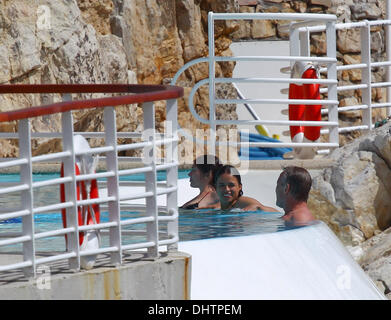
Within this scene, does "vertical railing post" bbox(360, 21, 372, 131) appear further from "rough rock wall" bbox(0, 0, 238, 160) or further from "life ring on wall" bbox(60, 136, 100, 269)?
"life ring on wall" bbox(60, 136, 100, 269)

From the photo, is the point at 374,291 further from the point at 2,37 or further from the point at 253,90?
the point at 253,90

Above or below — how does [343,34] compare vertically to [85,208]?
above

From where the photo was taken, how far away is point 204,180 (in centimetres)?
868

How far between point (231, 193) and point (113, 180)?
12.8 ft

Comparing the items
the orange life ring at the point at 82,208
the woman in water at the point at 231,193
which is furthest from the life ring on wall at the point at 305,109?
the orange life ring at the point at 82,208

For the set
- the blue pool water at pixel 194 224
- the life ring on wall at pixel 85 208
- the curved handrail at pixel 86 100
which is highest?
the curved handrail at pixel 86 100

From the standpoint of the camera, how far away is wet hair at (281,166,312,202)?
26.0 ft

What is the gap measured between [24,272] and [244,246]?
2.05 m

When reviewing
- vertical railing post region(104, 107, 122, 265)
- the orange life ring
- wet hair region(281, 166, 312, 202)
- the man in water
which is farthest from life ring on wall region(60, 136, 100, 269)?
wet hair region(281, 166, 312, 202)

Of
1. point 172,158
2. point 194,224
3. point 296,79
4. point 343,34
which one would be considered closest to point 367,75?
point 296,79

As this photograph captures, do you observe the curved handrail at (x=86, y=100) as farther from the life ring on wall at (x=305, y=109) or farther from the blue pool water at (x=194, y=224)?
the life ring on wall at (x=305, y=109)

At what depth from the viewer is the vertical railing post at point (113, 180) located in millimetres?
4406

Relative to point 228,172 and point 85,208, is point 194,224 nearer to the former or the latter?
point 228,172

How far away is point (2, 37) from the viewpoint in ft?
38.9
